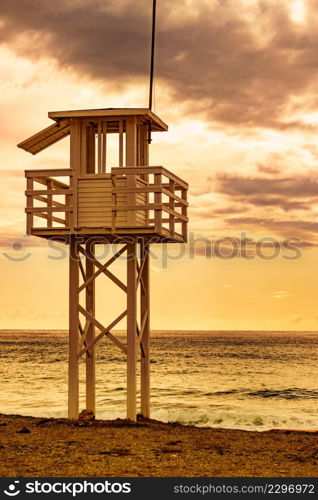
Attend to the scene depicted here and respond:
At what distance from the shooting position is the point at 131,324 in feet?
55.9

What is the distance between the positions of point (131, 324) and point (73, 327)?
159 centimetres

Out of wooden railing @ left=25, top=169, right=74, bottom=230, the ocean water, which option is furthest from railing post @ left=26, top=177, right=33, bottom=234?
the ocean water

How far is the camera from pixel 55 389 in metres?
40.0

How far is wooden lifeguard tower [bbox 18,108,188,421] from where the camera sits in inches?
667

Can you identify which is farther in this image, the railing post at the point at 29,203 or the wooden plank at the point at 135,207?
the railing post at the point at 29,203

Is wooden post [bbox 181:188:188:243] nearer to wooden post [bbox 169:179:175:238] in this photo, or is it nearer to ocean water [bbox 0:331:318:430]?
wooden post [bbox 169:179:175:238]

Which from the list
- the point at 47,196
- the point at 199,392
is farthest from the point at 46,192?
the point at 199,392

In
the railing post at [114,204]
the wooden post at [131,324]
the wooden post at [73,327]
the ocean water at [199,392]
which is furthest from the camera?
the ocean water at [199,392]

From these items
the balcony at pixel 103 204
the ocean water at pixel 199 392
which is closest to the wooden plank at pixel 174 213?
the balcony at pixel 103 204

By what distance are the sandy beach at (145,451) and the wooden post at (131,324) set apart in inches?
24.6

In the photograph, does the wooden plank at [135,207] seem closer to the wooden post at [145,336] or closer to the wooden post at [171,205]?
the wooden post at [171,205]

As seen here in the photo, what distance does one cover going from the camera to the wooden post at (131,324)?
1700cm

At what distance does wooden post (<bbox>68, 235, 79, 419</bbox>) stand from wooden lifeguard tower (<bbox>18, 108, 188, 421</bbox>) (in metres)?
0.02

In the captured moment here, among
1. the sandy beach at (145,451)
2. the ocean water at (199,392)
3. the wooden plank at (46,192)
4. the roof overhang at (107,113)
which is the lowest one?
the ocean water at (199,392)
